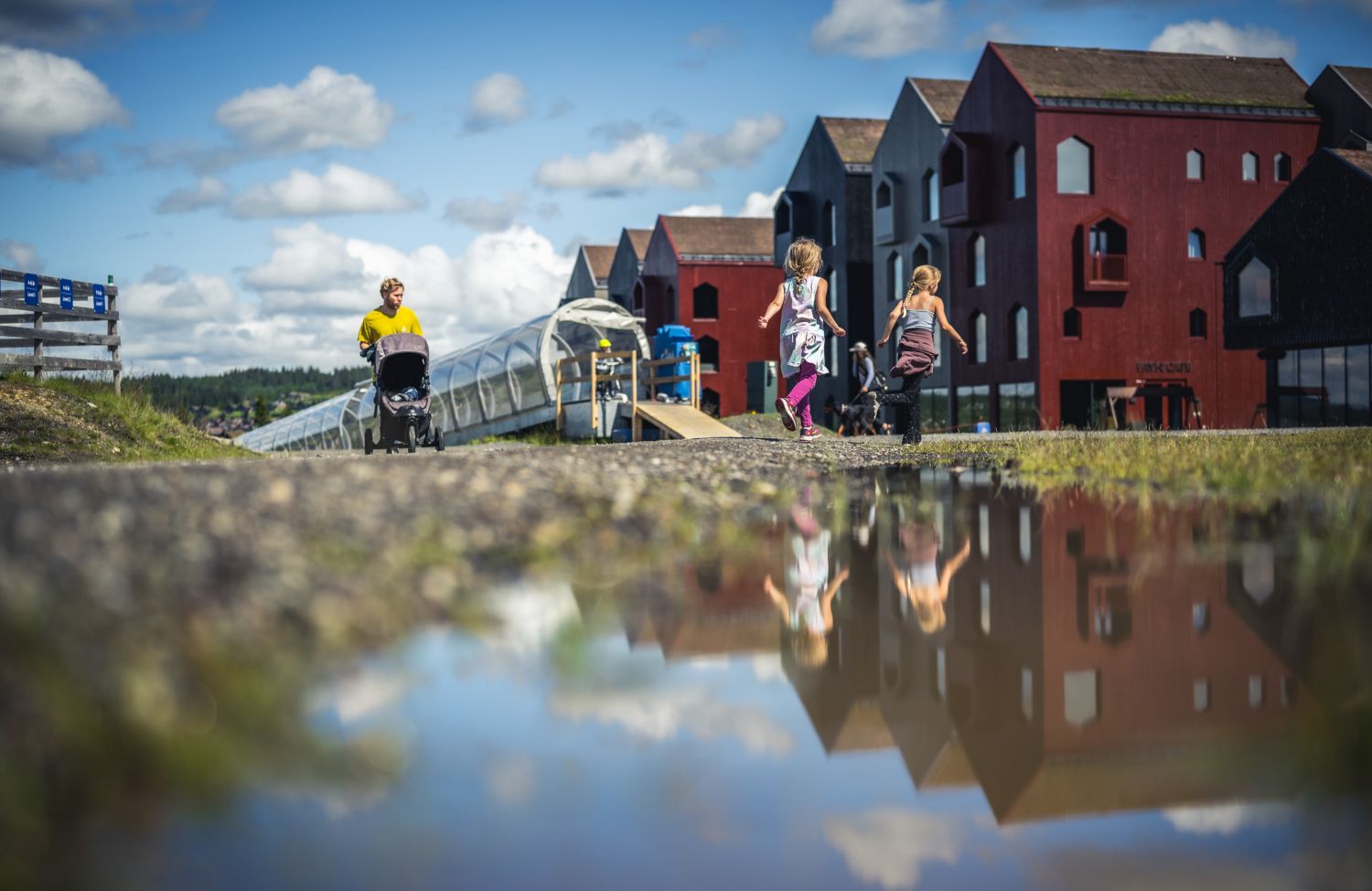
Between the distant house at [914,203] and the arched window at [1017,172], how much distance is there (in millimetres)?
3852

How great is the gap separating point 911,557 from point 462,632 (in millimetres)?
2315

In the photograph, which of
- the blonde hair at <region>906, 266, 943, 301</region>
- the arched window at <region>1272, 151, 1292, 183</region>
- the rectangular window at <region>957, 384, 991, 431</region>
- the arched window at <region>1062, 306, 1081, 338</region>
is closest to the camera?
the blonde hair at <region>906, 266, 943, 301</region>

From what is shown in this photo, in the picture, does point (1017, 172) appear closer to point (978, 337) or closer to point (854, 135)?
point (978, 337)

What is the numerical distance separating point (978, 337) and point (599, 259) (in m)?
36.7

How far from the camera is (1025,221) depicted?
113ft

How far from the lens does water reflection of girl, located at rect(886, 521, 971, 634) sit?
3.94m

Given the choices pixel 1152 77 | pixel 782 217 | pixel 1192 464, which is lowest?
pixel 1192 464

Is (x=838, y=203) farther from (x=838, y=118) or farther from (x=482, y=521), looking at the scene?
(x=482, y=521)

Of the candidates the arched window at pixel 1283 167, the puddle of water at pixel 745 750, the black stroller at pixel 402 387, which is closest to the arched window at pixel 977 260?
the arched window at pixel 1283 167

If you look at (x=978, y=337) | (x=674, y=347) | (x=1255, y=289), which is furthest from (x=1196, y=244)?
(x=674, y=347)

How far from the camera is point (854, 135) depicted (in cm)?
4772

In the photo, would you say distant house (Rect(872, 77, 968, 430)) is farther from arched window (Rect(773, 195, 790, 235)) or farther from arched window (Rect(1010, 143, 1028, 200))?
arched window (Rect(773, 195, 790, 235))

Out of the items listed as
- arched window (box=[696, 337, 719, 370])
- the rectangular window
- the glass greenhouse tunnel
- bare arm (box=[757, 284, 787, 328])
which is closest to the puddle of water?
bare arm (box=[757, 284, 787, 328])

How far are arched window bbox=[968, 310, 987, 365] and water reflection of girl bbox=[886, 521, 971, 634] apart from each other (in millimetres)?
32215
